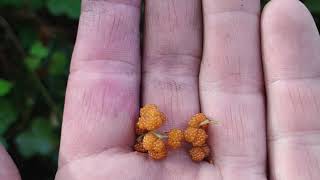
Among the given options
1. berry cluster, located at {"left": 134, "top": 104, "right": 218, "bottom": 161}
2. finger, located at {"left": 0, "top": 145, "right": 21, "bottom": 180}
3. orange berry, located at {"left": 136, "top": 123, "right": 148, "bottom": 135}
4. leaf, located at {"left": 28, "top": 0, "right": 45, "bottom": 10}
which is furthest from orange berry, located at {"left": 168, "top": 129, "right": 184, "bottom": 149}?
leaf, located at {"left": 28, "top": 0, "right": 45, "bottom": 10}

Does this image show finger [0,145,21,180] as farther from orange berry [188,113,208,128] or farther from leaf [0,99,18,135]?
orange berry [188,113,208,128]

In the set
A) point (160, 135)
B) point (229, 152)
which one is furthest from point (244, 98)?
point (160, 135)

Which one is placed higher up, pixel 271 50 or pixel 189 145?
pixel 271 50

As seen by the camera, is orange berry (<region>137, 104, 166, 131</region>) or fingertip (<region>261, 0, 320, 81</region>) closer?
orange berry (<region>137, 104, 166, 131</region>)

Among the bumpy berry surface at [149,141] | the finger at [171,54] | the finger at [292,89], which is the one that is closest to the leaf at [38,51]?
the finger at [171,54]

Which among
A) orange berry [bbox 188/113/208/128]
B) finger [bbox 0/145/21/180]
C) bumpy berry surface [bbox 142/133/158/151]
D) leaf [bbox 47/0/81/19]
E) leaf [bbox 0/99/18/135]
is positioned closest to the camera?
finger [bbox 0/145/21/180]

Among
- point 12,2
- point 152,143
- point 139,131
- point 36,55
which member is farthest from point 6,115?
point 152,143

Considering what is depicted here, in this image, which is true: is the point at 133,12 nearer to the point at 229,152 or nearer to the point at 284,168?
the point at 229,152
